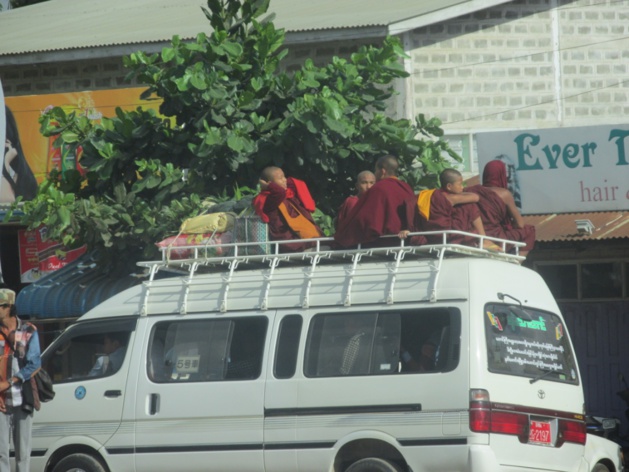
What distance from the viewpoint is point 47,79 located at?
18766mm

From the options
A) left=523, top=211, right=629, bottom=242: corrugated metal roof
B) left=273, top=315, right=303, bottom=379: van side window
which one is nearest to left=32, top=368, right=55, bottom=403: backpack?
left=273, top=315, right=303, bottom=379: van side window

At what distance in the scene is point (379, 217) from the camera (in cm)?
976

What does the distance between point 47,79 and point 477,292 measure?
11.8 metres

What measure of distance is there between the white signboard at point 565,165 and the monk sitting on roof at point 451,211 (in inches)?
158

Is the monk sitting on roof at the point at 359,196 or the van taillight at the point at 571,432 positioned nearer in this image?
the van taillight at the point at 571,432

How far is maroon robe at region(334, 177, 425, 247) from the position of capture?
974 centimetres

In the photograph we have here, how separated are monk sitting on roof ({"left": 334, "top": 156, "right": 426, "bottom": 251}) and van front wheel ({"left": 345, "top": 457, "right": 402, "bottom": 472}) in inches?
71.4

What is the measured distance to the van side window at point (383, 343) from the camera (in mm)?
8688

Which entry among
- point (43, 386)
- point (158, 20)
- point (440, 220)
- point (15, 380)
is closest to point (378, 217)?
point (440, 220)

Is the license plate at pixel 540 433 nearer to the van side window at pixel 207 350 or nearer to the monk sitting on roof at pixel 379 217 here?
the monk sitting on roof at pixel 379 217

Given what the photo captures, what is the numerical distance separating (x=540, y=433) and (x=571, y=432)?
17.3 inches

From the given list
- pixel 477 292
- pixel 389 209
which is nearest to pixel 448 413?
pixel 477 292

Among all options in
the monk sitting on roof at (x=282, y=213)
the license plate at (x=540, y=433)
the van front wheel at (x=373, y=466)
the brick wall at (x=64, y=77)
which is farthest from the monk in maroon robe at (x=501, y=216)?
the brick wall at (x=64, y=77)

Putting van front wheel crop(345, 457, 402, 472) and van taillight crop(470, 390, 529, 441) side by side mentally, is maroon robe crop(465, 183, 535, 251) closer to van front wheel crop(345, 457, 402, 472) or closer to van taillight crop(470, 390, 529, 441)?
van taillight crop(470, 390, 529, 441)
